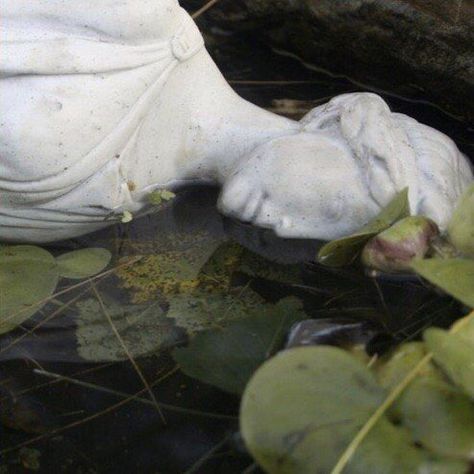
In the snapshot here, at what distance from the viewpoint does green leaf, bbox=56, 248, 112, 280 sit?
139 cm

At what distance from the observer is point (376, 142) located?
1.36 meters

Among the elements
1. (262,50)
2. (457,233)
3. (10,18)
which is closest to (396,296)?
(457,233)

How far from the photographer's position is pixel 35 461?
1.12m

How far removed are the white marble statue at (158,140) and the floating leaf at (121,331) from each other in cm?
16

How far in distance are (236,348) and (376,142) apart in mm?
381

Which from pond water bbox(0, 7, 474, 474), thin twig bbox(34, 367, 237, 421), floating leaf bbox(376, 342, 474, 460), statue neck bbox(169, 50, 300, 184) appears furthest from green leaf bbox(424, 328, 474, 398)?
statue neck bbox(169, 50, 300, 184)

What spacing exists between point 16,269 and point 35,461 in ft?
1.11

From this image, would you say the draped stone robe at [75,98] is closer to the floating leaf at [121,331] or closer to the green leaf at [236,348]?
the floating leaf at [121,331]

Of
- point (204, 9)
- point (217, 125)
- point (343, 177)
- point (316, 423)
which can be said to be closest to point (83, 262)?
point (217, 125)

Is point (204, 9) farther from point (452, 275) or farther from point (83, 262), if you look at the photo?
point (452, 275)

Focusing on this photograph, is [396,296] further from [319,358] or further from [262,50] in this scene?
[262,50]

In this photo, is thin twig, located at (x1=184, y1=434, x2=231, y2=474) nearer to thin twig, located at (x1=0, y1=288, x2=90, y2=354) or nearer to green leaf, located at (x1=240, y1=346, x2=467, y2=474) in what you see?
green leaf, located at (x1=240, y1=346, x2=467, y2=474)

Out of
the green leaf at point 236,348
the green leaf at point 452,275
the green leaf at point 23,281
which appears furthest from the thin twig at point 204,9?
the green leaf at point 452,275

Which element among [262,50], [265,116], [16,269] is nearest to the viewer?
[16,269]
